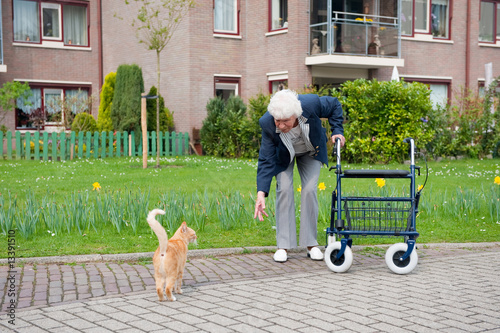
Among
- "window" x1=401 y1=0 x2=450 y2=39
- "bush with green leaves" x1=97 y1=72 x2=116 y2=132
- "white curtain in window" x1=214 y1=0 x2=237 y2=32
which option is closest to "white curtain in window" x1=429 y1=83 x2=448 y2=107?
"window" x1=401 y1=0 x2=450 y2=39

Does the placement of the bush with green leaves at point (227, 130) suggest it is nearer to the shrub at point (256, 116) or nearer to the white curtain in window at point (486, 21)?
the shrub at point (256, 116)

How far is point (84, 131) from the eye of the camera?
19047 mm

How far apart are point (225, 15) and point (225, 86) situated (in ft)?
8.35

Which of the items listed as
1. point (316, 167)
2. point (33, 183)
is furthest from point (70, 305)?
point (33, 183)

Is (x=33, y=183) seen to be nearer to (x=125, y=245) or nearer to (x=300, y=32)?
(x=125, y=245)

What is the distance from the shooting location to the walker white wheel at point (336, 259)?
5.19 meters

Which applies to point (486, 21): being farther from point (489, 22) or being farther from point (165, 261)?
Result: point (165, 261)

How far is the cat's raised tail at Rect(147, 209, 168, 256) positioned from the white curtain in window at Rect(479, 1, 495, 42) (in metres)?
23.3

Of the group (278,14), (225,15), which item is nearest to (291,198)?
(278,14)

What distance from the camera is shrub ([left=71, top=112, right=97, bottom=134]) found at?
19.3m

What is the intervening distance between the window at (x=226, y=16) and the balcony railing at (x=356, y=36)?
3.23m

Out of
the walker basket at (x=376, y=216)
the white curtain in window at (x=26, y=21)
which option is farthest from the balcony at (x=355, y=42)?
the walker basket at (x=376, y=216)

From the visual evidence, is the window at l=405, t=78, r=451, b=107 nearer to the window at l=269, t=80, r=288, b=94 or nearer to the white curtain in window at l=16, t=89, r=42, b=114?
the window at l=269, t=80, r=288, b=94

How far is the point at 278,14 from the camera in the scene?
20.9m
